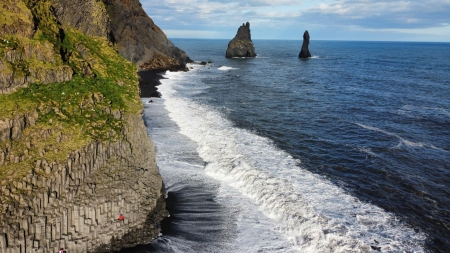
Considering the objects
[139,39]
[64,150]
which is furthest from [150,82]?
[64,150]

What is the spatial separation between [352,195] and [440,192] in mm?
6518

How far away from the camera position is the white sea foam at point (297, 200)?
18.7 metres

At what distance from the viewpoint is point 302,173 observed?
26891 millimetres

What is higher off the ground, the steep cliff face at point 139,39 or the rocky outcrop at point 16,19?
the steep cliff face at point 139,39

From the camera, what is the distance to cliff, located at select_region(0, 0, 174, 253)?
50.5 feet

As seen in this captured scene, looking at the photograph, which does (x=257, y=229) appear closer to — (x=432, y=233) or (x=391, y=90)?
(x=432, y=233)

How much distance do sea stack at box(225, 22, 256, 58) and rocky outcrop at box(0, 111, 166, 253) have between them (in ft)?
389

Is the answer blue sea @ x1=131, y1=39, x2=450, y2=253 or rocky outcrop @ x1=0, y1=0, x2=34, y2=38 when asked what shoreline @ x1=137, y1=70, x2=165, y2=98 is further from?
rocky outcrop @ x1=0, y1=0, x2=34, y2=38

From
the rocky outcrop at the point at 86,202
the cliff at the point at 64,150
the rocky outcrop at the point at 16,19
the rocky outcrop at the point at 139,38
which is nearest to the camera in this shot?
the rocky outcrop at the point at 86,202

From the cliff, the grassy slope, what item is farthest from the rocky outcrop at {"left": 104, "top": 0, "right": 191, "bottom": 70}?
the cliff

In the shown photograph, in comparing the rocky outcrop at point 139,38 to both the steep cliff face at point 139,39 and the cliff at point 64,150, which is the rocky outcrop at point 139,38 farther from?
Answer: the cliff at point 64,150

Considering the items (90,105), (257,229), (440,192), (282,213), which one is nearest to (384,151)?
(440,192)

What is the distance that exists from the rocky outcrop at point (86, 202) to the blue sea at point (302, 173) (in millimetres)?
1677

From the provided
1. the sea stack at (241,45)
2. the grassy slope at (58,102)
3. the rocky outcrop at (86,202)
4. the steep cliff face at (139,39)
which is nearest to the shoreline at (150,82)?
the steep cliff face at (139,39)
